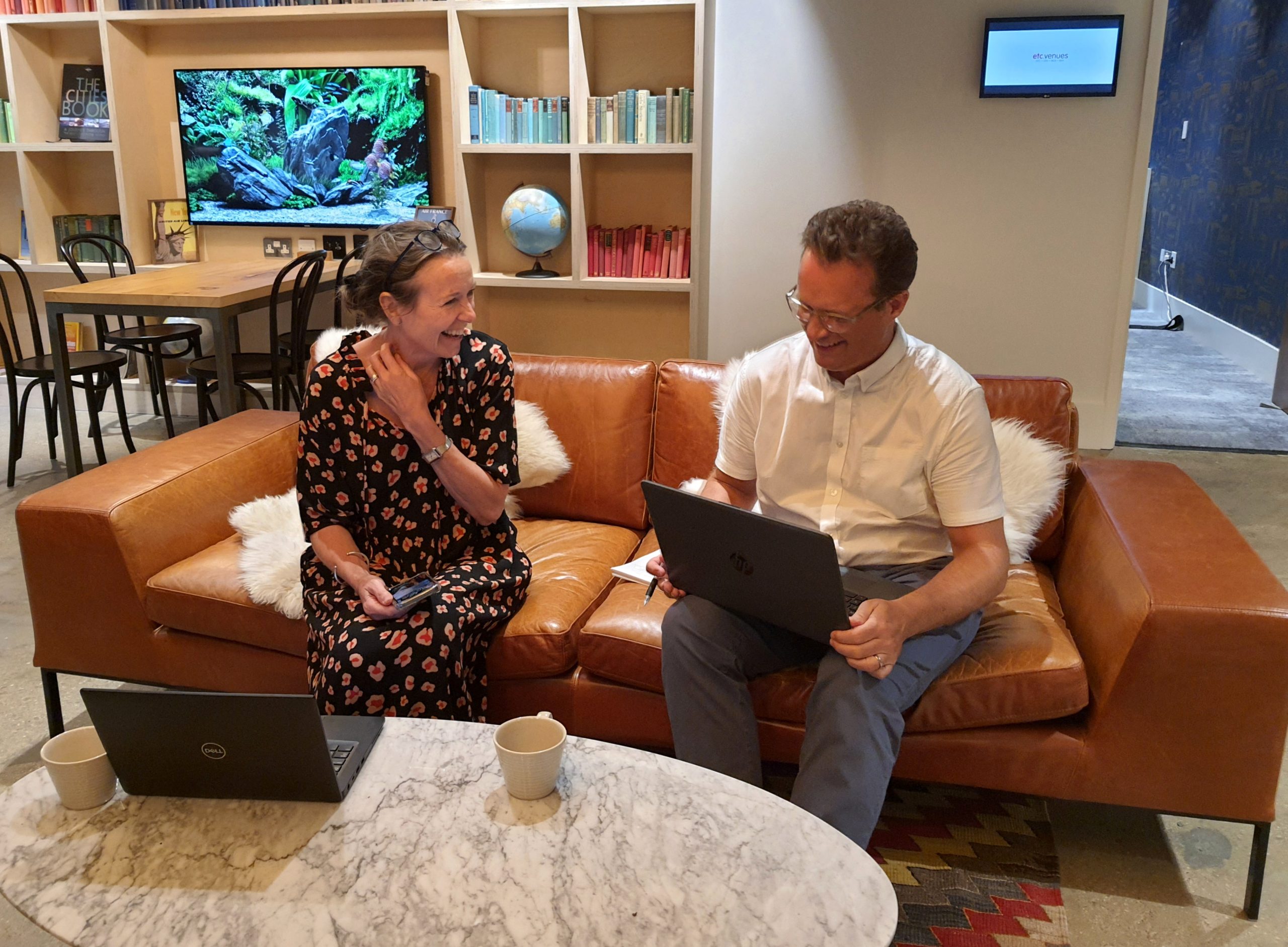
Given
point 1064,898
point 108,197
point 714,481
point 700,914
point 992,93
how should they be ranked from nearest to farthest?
point 700,914 < point 1064,898 < point 714,481 < point 992,93 < point 108,197

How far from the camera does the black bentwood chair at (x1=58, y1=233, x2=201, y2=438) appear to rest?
420cm

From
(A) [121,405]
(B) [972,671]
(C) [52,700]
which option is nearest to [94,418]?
(A) [121,405]

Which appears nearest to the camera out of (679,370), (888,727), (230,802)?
(230,802)

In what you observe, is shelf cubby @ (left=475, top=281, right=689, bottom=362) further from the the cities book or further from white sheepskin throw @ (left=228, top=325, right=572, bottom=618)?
white sheepskin throw @ (left=228, top=325, right=572, bottom=618)

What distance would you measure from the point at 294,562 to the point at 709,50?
3025 millimetres

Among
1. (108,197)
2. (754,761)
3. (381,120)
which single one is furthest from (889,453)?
(108,197)

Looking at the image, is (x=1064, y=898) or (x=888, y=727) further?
(x=1064, y=898)

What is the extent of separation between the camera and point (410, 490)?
1861mm

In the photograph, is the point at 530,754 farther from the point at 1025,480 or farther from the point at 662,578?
the point at 1025,480

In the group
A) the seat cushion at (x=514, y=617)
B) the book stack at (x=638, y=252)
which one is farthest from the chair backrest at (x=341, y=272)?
the seat cushion at (x=514, y=617)

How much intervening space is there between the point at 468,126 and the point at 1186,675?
11.8 feet

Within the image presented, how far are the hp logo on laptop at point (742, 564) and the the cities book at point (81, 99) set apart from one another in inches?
181

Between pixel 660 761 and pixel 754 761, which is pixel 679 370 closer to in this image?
pixel 754 761

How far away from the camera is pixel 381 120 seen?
458 cm
